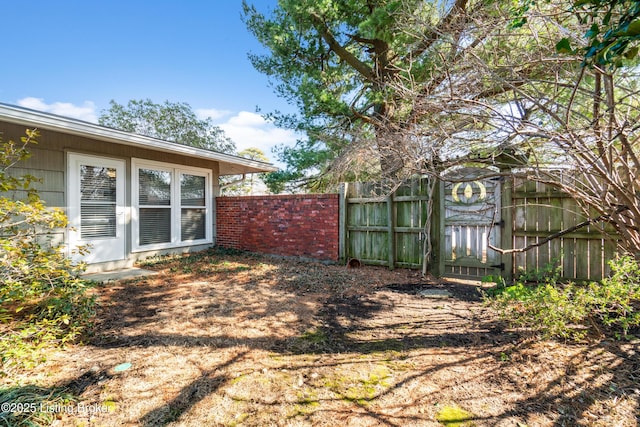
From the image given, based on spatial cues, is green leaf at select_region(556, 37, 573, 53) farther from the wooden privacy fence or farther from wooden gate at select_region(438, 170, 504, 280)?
wooden gate at select_region(438, 170, 504, 280)

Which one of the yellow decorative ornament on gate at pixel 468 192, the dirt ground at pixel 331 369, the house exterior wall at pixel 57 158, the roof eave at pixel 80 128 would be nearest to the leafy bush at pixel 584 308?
the dirt ground at pixel 331 369

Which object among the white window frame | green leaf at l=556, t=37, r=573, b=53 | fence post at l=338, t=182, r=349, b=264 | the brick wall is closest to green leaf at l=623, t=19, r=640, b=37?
green leaf at l=556, t=37, r=573, b=53

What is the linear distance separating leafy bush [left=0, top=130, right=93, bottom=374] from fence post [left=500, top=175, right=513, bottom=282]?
563 cm

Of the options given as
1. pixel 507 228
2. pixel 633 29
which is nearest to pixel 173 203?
pixel 507 228

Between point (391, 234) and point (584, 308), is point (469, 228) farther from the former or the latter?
point (584, 308)

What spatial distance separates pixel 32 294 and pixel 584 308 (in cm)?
480

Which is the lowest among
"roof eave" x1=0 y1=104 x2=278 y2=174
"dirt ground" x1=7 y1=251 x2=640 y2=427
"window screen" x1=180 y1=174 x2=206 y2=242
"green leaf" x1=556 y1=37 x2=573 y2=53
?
"dirt ground" x1=7 y1=251 x2=640 y2=427

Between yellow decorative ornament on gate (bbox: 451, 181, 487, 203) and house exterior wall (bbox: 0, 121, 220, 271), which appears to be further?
yellow decorative ornament on gate (bbox: 451, 181, 487, 203)

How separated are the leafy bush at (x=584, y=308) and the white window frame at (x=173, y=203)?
6.80 m

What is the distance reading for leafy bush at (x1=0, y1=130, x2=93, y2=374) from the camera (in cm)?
225

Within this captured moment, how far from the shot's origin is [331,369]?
2146mm

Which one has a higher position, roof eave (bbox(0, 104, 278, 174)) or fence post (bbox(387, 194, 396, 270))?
roof eave (bbox(0, 104, 278, 174))

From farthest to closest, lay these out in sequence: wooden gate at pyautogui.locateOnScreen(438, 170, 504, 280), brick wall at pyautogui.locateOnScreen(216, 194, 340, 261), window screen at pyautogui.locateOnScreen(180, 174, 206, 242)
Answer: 1. window screen at pyautogui.locateOnScreen(180, 174, 206, 242)
2. brick wall at pyautogui.locateOnScreen(216, 194, 340, 261)
3. wooden gate at pyautogui.locateOnScreen(438, 170, 504, 280)

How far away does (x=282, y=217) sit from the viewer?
710 cm
